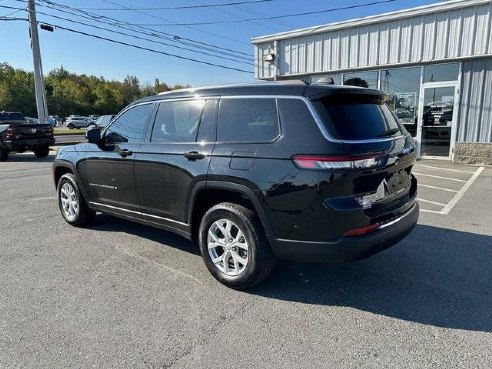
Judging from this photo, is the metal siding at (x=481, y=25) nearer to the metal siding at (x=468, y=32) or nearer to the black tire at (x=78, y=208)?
the metal siding at (x=468, y=32)

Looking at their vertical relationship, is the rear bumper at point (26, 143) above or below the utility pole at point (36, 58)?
below

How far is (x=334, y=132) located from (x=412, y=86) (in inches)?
418

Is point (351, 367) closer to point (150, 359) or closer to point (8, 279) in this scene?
point (150, 359)

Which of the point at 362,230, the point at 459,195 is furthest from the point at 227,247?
the point at 459,195

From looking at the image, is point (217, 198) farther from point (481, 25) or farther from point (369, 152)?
point (481, 25)

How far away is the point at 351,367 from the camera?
249cm

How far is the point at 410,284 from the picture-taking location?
3617 millimetres

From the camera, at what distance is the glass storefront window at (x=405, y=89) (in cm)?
1216

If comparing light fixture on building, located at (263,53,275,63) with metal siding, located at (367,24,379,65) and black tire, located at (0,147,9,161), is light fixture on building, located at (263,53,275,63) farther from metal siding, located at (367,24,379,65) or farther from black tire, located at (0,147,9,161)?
black tire, located at (0,147,9,161)

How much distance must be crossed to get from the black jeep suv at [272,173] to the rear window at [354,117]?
0.01m

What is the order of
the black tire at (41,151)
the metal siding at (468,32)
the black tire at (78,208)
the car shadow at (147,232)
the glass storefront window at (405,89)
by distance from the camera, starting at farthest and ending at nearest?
1. the black tire at (41,151)
2. the glass storefront window at (405,89)
3. the metal siding at (468,32)
4. the black tire at (78,208)
5. the car shadow at (147,232)

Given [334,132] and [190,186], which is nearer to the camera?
[334,132]

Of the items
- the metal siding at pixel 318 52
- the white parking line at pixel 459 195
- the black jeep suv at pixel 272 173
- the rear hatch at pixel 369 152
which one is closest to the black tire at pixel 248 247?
the black jeep suv at pixel 272 173

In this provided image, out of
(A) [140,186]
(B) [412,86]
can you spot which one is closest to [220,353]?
(A) [140,186]
